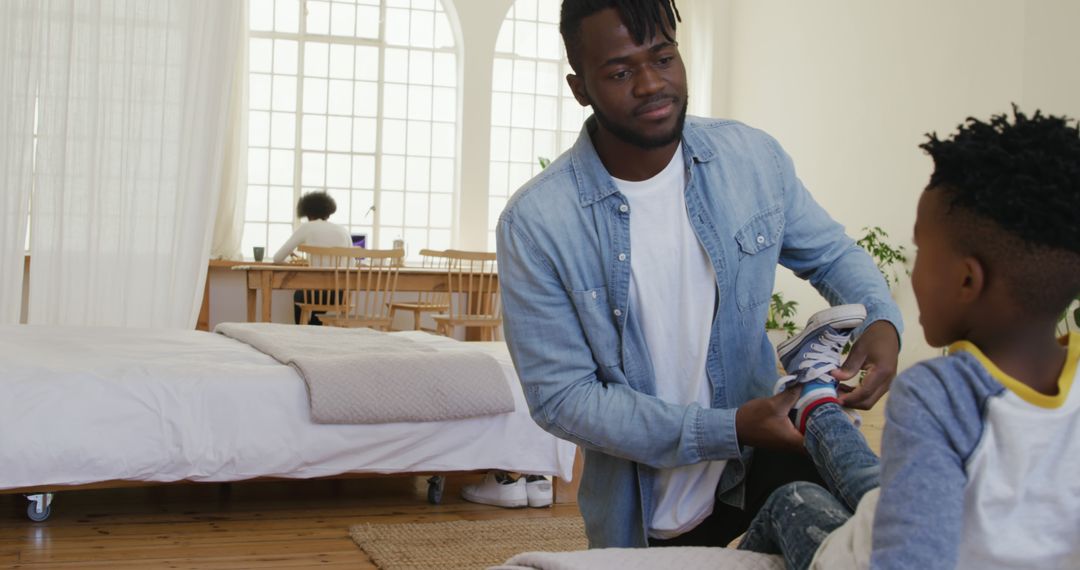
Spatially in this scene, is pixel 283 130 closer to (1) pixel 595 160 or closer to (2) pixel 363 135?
(2) pixel 363 135

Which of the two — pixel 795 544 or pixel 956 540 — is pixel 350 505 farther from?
pixel 956 540

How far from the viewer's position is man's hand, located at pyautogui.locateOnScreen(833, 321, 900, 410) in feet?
4.38

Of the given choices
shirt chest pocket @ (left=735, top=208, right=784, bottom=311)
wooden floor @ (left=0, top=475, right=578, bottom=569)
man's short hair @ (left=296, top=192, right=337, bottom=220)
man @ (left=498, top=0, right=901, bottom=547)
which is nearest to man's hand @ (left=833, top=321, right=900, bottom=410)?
man @ (left=498, top=0, right=901, bottom=547)

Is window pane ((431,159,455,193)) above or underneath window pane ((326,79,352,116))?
underneath

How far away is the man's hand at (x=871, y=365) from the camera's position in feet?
4.38

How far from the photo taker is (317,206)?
681 centimetres

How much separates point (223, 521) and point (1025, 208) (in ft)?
8.12

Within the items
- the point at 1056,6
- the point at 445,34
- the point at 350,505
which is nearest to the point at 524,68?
the point at 445,34

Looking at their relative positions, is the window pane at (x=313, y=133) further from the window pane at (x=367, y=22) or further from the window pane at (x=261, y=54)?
the window pane at (x=367, y=22)

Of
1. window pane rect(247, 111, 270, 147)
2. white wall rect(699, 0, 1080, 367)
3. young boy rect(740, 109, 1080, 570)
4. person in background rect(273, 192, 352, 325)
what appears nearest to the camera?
young boy rect(740, 109, 1080, 570)

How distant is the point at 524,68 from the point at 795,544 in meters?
6.99

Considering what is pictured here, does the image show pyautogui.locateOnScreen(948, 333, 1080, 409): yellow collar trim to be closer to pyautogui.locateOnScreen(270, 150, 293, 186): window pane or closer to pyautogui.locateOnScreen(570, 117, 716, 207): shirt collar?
pyautogui.locateOnScreen(570, 117, 716, 207): shirt collar

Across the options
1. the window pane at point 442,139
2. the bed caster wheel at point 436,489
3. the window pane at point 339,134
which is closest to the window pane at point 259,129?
the window pane at point 339,134

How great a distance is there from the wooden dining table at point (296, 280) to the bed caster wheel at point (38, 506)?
98.7 inches
